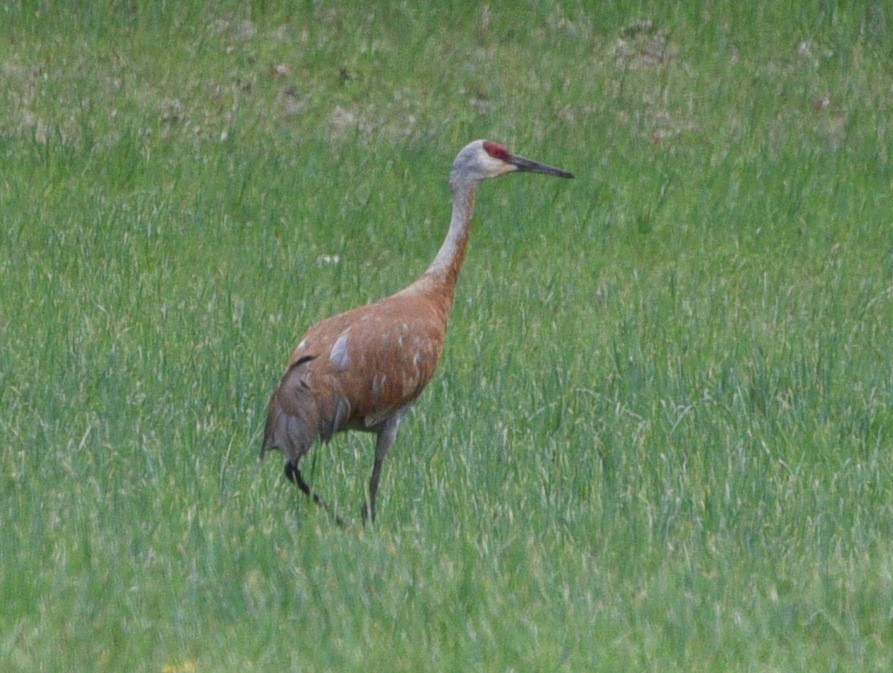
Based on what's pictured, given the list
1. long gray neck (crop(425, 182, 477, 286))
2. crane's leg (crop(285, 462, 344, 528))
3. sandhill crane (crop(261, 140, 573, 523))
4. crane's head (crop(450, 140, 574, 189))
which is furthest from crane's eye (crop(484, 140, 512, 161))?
crane's leg (crop(285, 462, 344, 528))

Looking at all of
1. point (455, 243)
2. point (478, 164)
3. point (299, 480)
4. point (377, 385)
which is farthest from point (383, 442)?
point (478, 164)

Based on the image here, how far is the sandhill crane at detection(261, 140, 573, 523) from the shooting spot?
6324mm

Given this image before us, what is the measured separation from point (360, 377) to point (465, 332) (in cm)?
245

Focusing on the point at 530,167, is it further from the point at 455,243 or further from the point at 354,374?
the point at 354,374

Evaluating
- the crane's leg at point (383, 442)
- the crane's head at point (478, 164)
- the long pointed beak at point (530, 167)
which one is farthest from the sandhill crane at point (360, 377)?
the long pointed beak at point (530, 167)

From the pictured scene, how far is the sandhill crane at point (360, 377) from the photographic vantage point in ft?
20.7

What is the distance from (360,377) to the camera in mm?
6582

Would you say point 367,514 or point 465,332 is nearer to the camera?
point 367,514

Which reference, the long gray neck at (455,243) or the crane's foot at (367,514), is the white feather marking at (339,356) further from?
the long gray neck at (455,243)

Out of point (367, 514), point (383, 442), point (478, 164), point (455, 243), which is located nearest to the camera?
point (367, 514)

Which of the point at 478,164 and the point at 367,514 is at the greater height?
the point at 478,164

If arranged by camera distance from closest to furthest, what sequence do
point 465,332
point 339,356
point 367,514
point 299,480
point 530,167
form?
1. point 367,514
2. point 299,480
3. point 339,356
4. point 530,167
5. point 465,332

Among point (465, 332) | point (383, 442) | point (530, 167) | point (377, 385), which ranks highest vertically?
point (530, 167)

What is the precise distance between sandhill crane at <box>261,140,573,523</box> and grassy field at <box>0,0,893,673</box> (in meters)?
0.13
